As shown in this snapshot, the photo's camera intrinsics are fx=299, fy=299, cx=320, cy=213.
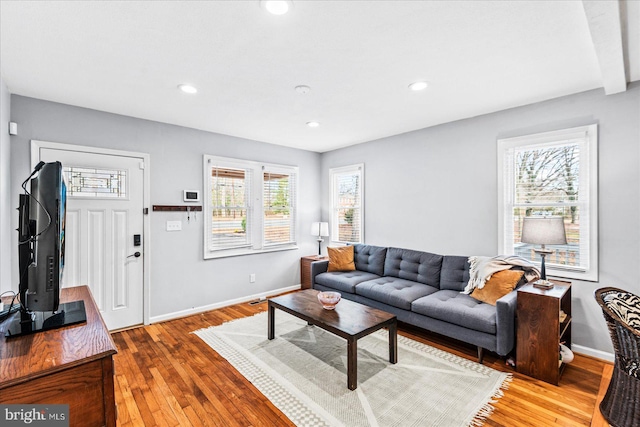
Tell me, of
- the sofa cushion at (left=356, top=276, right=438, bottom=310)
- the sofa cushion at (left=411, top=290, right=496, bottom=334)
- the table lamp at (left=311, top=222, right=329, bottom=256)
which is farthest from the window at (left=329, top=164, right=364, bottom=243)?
the sofa cushion at (left=411, top=290, right=496, bottom=334)

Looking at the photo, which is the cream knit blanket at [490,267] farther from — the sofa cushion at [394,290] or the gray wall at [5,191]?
the gray wall at [5,191]

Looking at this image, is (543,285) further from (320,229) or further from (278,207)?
(278,207)

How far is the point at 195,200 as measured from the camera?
4090 mm

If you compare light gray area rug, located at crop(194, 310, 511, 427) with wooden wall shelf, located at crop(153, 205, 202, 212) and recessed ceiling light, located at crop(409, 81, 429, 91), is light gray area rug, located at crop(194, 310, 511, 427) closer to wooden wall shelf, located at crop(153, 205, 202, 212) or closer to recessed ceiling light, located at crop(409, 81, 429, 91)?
wooden wall shelf, located at crop(153, 205, 202, 212)

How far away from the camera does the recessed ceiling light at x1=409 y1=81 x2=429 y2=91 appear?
268 cm

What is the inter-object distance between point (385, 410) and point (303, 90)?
2709 millimetres

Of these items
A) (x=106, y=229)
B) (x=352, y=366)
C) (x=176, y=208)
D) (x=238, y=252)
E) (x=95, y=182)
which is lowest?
(x=352, y=366)

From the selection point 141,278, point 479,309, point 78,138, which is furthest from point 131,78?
point 479,309

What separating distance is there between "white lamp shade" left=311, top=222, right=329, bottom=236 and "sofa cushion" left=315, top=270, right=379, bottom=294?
1.00 metres

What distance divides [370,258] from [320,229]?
1.17 meters

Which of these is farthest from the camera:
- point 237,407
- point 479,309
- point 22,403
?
point 479,309

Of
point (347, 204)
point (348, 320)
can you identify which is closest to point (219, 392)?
point (348, 320)

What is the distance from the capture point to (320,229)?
527cm

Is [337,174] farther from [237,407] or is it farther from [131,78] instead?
[237,407]
